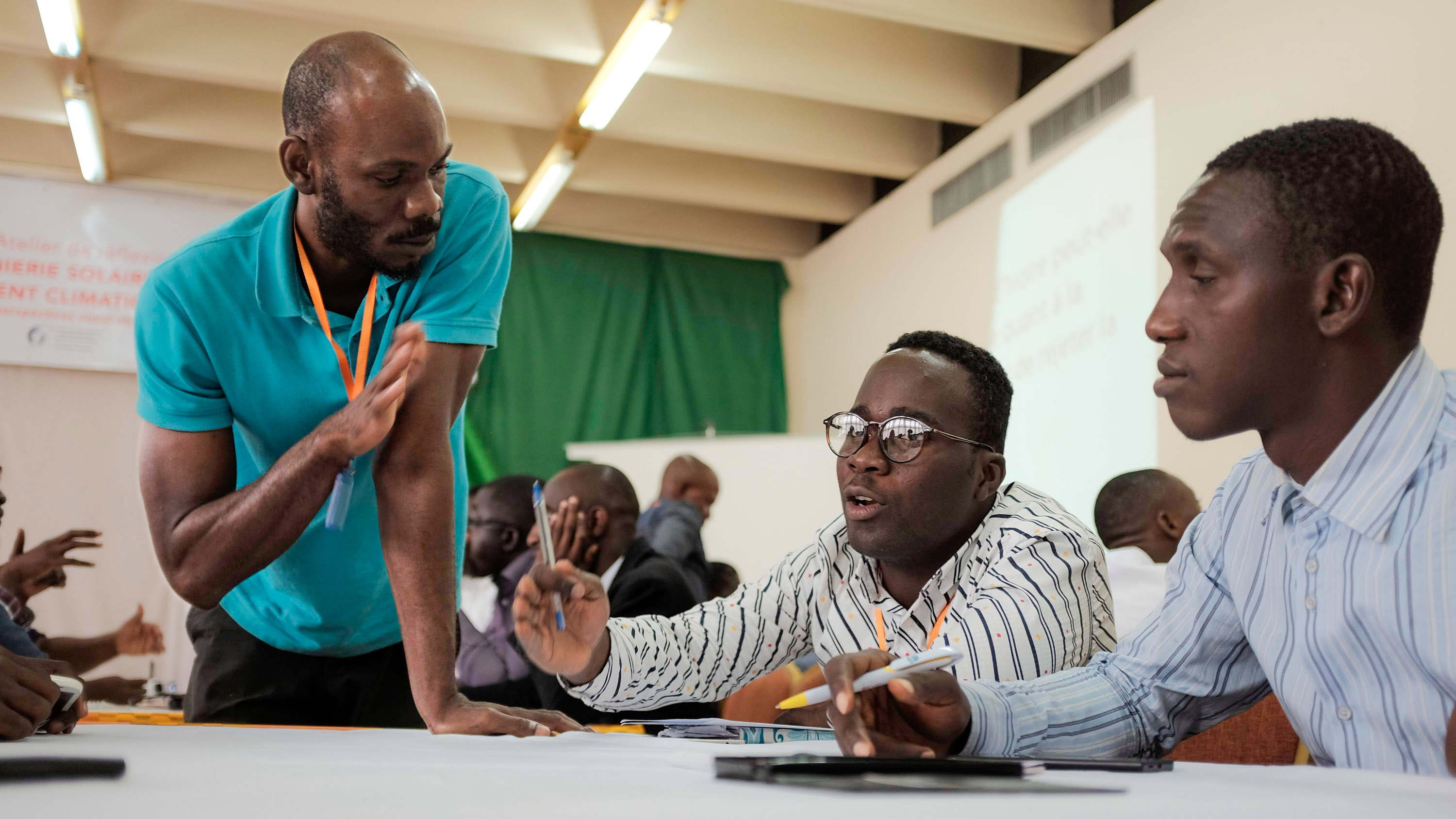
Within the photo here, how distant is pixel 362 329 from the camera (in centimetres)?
174

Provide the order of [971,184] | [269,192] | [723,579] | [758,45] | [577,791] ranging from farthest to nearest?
[269,192] → [971,184] → [758,45] → [723,579] → [577,791]

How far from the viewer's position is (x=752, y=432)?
8.04 meters

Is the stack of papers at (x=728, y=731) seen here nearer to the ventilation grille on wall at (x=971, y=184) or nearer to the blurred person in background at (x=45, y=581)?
the blurred person in background at (x=45, y=581)

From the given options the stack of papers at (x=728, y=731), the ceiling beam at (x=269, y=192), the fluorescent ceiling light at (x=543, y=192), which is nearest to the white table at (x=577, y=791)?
the stack of papers at (x=728, y=731)

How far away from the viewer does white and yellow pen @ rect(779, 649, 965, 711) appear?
0.98 metres

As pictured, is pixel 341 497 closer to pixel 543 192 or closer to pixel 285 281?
pixel 285 281

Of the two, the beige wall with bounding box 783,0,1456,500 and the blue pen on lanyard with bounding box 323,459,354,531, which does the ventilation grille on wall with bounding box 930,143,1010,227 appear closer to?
the beige wall with bounding box 783,0,1456,500

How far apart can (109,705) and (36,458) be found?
13.2 ft

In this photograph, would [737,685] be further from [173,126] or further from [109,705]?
[173,126]

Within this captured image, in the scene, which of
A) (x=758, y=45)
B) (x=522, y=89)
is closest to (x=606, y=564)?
(x=758, y=45)

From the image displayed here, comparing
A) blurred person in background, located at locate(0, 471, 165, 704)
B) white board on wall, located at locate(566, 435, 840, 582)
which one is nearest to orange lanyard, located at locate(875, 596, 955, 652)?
blurred person in background, located at locate(0, 471, 165, 704)

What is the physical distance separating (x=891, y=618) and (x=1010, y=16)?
4.05m

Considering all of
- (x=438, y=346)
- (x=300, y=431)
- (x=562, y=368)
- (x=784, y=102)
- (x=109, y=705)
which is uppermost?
(x=784, y=102)

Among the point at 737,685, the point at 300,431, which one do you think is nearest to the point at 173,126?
the point at 300,431
